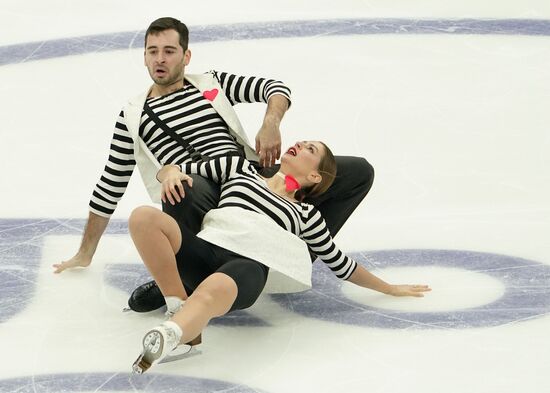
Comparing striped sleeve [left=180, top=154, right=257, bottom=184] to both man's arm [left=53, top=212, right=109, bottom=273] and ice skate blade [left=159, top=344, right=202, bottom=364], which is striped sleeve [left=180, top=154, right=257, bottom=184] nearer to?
man's arm [left=53, top=212, right=109, bottom=273]

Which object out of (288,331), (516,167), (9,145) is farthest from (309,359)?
(9,145)

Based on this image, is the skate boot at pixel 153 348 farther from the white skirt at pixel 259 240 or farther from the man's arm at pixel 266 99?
the man's arm at pixel 266 99

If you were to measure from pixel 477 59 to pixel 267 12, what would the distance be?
130 centimetres

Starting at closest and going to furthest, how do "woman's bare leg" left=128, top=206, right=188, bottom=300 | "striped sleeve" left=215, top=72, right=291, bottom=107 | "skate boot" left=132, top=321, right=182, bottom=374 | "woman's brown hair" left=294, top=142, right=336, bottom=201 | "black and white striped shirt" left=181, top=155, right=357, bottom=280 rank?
1. "skate boot" left=132, top=321, right=182, bottom=374
2. "woman's bare leg" left=128, top=206, right=188, bottom=300
3. "black and white striped shirt" left=181, top=155, right=357, bottom=280
4. "woman's brown hair" left=294, top=142, right=336, bottom=201
5. "striped sleeve" left=215, top=72, right=291, bottom=107

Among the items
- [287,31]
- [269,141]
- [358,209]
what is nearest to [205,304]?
[269,141]

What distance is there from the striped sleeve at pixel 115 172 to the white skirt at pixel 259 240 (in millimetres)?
453

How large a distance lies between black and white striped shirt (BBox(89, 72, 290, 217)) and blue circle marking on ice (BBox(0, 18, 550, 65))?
7.59ft

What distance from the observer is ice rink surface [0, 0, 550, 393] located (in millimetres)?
3477

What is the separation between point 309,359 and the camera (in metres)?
3.50

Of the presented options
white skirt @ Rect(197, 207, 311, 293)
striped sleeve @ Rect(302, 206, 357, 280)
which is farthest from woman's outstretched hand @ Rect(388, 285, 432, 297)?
white skirt @ Rect(197, 207, 311, 293)

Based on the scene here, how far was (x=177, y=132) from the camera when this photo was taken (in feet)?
13.1

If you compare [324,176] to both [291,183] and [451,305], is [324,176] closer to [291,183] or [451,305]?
[291,183]

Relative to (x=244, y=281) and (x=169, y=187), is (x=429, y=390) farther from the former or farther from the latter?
(x=169, y=187)

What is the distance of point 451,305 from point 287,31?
2.96 meters
